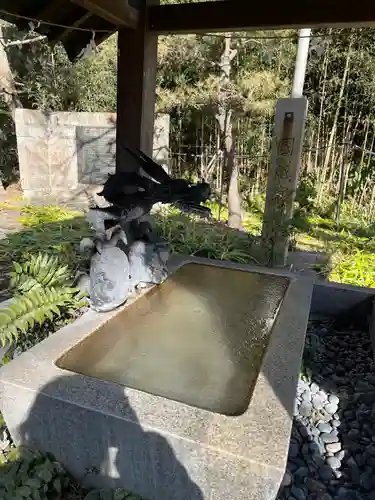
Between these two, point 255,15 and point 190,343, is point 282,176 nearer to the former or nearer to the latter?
point 255,15

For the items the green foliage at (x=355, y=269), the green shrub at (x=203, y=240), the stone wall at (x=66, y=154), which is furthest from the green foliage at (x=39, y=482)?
the stone wall at (x=66, y=154)

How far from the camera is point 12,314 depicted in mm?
1922

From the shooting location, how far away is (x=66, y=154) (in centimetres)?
696

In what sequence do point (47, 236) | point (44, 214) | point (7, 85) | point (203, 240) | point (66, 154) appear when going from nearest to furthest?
point (203, 240) < point (47, 236) < point (44, 214) < point (66, 154) < point (7, 85)

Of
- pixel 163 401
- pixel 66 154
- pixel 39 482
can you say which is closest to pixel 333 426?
pixel 163 401

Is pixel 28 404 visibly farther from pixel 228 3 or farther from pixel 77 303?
pixel 228 3

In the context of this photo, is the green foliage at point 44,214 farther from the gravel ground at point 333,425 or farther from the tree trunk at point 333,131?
the tree trunk at point 333,131

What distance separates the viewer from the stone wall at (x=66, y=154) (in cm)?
667

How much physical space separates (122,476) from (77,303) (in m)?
1.07

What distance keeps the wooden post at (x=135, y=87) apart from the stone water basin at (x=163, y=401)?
1501mm

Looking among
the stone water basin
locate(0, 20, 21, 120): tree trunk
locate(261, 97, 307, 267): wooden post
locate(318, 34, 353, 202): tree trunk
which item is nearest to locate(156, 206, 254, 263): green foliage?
locate(261, 97, 307, 267): wooden post

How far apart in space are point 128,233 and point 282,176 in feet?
6.90

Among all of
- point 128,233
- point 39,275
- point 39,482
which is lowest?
point 39,482

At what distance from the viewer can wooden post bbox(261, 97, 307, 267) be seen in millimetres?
3742
